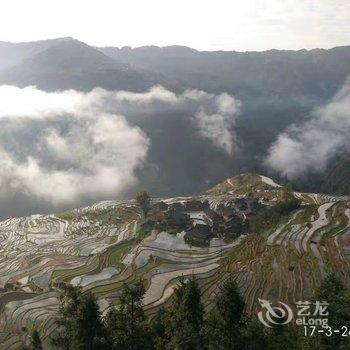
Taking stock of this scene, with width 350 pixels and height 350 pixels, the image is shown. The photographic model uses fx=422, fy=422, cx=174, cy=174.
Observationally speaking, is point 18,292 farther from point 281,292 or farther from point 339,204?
point 339,204

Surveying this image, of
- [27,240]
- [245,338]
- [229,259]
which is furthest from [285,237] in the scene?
[27,240]

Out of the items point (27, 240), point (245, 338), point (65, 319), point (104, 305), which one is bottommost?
point (27, 240)

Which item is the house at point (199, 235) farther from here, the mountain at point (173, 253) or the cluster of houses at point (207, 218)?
the mountain at point (173, 253)

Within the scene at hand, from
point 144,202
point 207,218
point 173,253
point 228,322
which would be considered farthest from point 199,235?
point 228,322

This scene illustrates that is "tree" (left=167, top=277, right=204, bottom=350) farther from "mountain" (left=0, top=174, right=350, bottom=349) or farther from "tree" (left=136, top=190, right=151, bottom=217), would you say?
"tree" (left=136, top=190, right=151, bottom=217)

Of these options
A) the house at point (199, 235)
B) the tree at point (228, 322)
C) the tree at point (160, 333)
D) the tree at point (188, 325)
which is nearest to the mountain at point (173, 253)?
the house at point (199, 235)

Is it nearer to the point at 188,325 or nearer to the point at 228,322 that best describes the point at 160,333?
the point at 188,325

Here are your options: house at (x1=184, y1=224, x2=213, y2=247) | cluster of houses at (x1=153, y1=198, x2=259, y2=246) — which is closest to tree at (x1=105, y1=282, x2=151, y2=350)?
house at (x1=184, y1=224, x2=213, y2=247)
